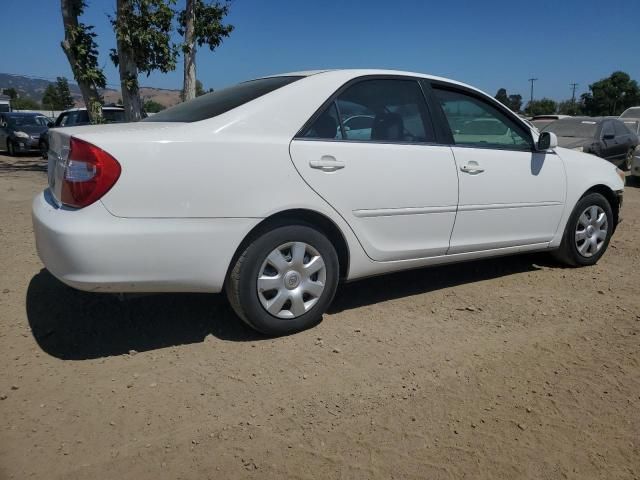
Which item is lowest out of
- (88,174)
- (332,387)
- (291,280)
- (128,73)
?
(332,387)

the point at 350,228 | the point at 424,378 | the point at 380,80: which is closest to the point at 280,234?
the point at 350,228

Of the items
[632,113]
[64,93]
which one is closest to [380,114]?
[632,113]

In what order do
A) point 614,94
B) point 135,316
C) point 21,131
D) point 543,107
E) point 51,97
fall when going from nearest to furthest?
point 135,316 < point 21,131 < point 614,94 < point 543,107 < point 51,97

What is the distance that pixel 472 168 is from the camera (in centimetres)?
385

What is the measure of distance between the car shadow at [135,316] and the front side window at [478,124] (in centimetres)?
118

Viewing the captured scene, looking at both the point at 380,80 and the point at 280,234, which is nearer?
the point at 280,234

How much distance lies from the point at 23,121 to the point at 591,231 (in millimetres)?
19528

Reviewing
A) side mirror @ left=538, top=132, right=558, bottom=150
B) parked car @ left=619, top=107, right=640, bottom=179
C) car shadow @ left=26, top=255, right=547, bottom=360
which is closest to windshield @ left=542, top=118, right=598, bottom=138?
parked car @ left=619, top=107, right=640, bottom=179

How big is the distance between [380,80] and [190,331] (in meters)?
2.08

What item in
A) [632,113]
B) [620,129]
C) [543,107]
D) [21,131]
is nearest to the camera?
[620,129]

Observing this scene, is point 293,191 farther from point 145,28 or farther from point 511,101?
point 511,101

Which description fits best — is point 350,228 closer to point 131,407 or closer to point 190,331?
point 190,331

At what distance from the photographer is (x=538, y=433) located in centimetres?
239

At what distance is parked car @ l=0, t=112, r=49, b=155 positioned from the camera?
59.5ft
